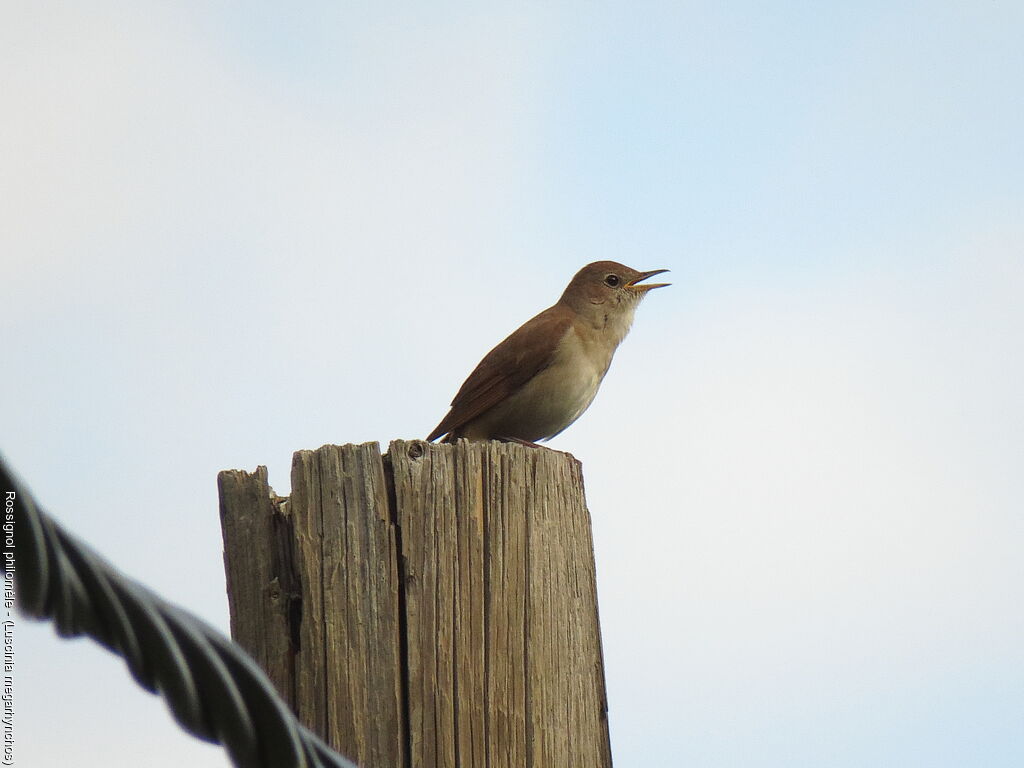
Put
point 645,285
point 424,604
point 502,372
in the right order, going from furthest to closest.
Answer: point 645,285, point 502,372, point 424,604

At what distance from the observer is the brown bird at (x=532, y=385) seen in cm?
663

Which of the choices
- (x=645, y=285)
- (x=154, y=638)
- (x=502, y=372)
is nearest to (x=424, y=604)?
(x=154, y=638)

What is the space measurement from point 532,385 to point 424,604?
3.74m

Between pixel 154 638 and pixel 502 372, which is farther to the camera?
pixel 502 372

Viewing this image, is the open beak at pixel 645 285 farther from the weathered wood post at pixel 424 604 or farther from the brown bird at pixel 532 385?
the weathered wood post at pixel 424 604

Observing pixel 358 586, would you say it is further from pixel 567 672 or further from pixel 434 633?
pixel 567 672

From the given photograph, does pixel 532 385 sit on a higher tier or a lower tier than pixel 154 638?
higher

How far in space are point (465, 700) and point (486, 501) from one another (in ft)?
1.66

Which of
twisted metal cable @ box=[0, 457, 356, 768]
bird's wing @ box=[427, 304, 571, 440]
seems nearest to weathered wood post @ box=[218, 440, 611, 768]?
twisted metal cable @ box=[0, 457, 356, 768]

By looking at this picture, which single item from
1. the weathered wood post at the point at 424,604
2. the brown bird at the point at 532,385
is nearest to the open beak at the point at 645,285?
the brown bird at the point at 532,385

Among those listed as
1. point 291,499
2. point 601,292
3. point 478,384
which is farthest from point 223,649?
point 601,292

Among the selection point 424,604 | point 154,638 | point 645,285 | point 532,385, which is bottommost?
point 154,638

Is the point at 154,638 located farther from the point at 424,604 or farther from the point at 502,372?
the point at 502,372

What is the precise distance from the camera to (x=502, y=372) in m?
6.66
